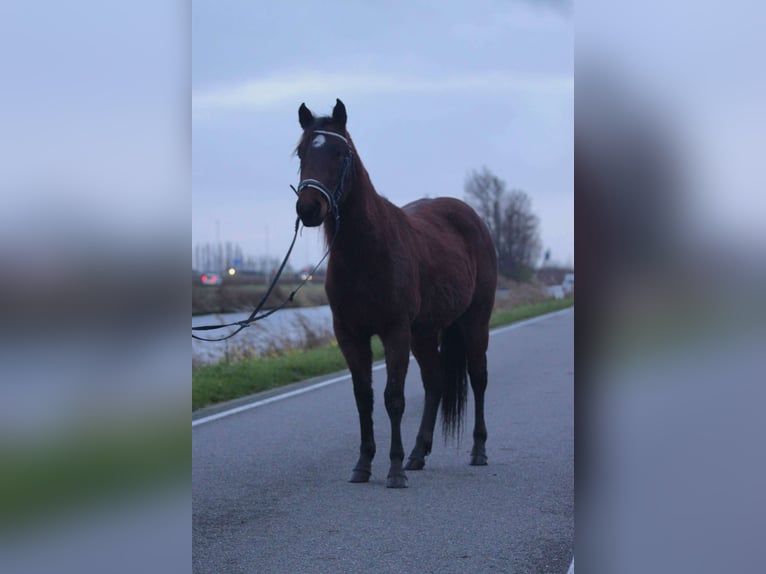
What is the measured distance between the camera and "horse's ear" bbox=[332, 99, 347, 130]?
16.1ft

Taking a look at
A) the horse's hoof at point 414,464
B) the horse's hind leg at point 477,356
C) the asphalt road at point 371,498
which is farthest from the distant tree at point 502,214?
the horse's hoof at point 414,464

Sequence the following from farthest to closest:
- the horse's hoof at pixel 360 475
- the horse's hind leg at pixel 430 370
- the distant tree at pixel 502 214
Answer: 1. the distant tree at pixel 502 214
2. the horse's hind leg at pixel 430 370
3. the horse's hoof at pixel 360 475

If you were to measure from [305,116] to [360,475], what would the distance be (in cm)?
207

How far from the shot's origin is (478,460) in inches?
233

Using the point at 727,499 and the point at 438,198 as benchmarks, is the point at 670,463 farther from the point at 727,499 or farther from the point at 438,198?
the point at 438,198

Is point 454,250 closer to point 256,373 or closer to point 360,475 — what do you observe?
point 360,475

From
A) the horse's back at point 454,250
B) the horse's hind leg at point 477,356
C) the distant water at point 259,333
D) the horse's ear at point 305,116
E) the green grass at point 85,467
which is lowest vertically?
the distant water at point 259,333

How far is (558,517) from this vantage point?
4453mm

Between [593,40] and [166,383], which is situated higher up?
[593,40]

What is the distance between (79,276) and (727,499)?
0.92m

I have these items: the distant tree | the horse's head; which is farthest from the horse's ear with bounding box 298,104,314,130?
the distant tree

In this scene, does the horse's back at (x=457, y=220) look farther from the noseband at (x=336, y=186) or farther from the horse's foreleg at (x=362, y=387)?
the noseband at (x=336, y=186)

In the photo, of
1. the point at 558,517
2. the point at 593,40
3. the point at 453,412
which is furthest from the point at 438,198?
the point at 593,40

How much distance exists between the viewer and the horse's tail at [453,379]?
6.29 metres
